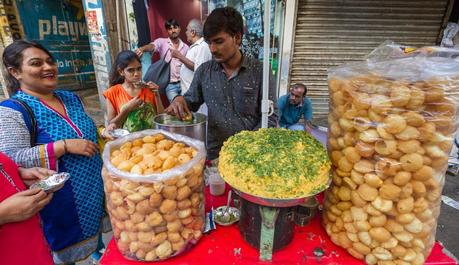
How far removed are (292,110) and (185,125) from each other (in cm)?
258

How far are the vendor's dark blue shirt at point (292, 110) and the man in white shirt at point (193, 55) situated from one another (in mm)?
1345

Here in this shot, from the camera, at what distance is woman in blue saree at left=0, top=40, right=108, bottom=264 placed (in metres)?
1.34

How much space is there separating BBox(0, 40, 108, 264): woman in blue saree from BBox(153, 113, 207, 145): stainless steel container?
0.46m

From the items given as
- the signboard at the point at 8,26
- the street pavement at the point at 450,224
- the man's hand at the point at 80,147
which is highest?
the signboard at the point at 8,26

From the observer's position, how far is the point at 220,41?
1.76 meters

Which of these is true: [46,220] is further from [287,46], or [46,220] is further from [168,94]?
[287,46]

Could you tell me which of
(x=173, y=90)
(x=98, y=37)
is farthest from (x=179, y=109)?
(x=98, y=37)

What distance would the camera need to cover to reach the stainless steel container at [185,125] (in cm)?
175

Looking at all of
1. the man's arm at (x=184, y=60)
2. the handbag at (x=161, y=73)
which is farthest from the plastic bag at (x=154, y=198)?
the handbag at (x=161, y=73)

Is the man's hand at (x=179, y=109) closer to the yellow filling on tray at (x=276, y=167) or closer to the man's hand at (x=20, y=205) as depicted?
the yellow filling on tray at (x=276, y=167)

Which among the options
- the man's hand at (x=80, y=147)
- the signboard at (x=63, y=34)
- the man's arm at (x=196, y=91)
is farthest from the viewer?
the signboard at (x=63, y=34)

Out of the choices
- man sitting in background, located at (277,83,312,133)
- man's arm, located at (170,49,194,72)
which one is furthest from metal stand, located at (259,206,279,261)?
man sitting in background, located at (277,83,312,133)

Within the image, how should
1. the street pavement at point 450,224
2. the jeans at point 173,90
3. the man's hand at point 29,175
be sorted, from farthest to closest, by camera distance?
the jeans at point 173,90, the street pavement at point 450,224, the man's hand at point 29,175

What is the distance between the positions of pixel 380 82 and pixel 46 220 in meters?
1.93
